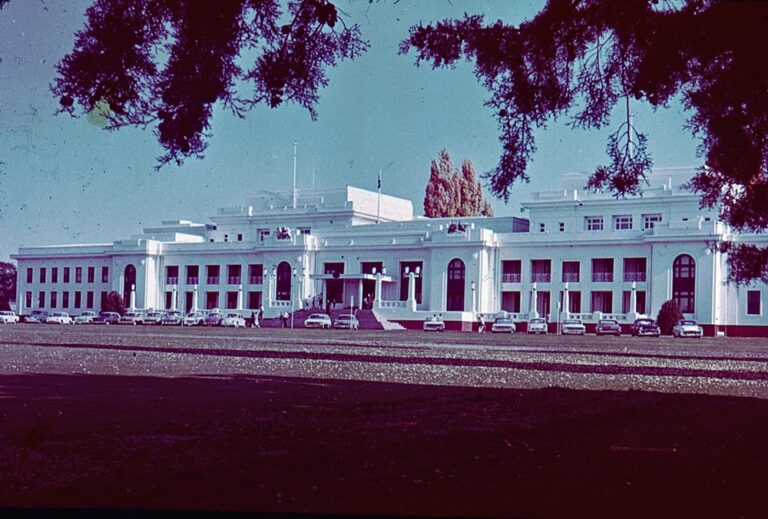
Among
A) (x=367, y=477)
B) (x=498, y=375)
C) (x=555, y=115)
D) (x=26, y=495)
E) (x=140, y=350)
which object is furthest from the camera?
(x=140, y=350)

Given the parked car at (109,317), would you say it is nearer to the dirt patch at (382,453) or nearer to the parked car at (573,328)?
the parked car at (573,328)

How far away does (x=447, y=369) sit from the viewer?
69.2 ft

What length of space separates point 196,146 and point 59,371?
29.5 feet

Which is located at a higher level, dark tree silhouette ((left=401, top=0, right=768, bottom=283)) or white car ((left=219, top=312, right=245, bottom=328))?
dark tree silhouette ((left=401, top=0, right=768, bottom=283))

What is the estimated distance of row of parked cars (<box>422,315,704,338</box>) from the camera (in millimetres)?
66812

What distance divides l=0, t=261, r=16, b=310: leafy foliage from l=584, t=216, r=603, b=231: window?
6298 cm

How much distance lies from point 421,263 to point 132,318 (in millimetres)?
24293

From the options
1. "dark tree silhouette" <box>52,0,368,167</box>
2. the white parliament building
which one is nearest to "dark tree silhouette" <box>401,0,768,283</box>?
"dark tree silhouette" <box>52,0,368,167</box>

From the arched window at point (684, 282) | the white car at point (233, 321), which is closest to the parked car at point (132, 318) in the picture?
the white car at point (233, 321)

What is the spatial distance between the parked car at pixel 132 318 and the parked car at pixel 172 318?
74.7 inches

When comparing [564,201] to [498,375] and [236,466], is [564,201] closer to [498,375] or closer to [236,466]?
[498,375]

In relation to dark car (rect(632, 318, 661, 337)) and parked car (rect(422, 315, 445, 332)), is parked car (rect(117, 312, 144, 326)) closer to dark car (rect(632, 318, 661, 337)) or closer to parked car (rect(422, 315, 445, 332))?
parked car (rect(422, 315, 445, 332))

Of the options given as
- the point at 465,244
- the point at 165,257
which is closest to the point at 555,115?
the point at 465,244

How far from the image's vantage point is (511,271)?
85938mm
